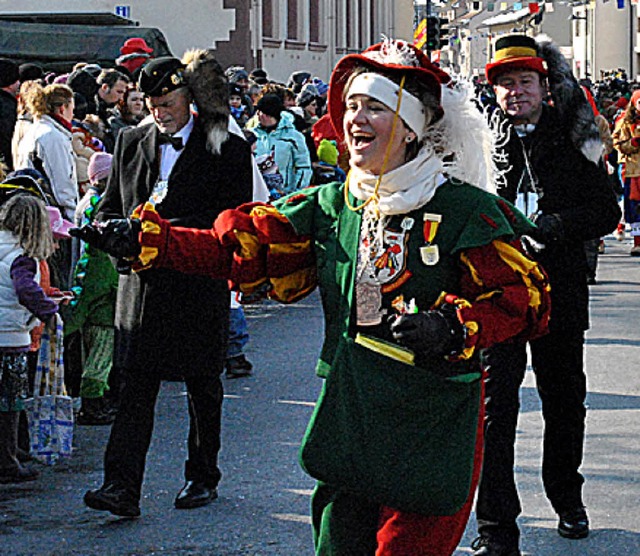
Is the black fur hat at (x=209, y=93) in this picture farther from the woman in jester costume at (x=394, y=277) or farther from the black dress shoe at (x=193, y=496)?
the woman in jester costume at (x=394, y=277)

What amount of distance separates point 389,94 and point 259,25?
28.5 m

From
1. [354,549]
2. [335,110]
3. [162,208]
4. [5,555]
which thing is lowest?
[5,555]

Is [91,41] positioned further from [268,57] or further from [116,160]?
[268,57]

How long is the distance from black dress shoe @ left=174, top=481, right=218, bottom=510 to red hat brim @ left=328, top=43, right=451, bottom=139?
8.67ft

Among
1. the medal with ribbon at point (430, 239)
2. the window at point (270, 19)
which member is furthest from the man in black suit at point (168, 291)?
the window at point (270, 19)

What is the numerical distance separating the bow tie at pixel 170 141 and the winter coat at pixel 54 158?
281 centimetres

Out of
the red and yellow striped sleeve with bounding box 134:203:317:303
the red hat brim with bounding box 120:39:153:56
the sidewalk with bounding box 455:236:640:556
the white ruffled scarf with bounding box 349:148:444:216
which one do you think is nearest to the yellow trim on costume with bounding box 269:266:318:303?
the red and yellow striped sleeve with bounding box 134:203:317:303

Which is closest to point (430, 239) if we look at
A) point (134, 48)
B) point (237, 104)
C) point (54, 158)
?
point (54, 158)

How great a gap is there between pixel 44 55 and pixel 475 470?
46.1 feet

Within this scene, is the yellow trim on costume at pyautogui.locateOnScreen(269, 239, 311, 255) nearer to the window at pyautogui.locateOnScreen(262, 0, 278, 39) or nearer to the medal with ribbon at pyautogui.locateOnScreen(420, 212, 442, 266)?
the medal with ribbon at pyautogui.locateOnScreen(420, 212, 442, 266)

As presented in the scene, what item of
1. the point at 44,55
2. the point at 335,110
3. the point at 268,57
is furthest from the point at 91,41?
the point at 268,57

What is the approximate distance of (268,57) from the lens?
33.9 m

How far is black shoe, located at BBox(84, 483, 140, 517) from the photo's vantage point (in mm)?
6105

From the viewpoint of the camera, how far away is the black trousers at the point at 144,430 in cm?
619
